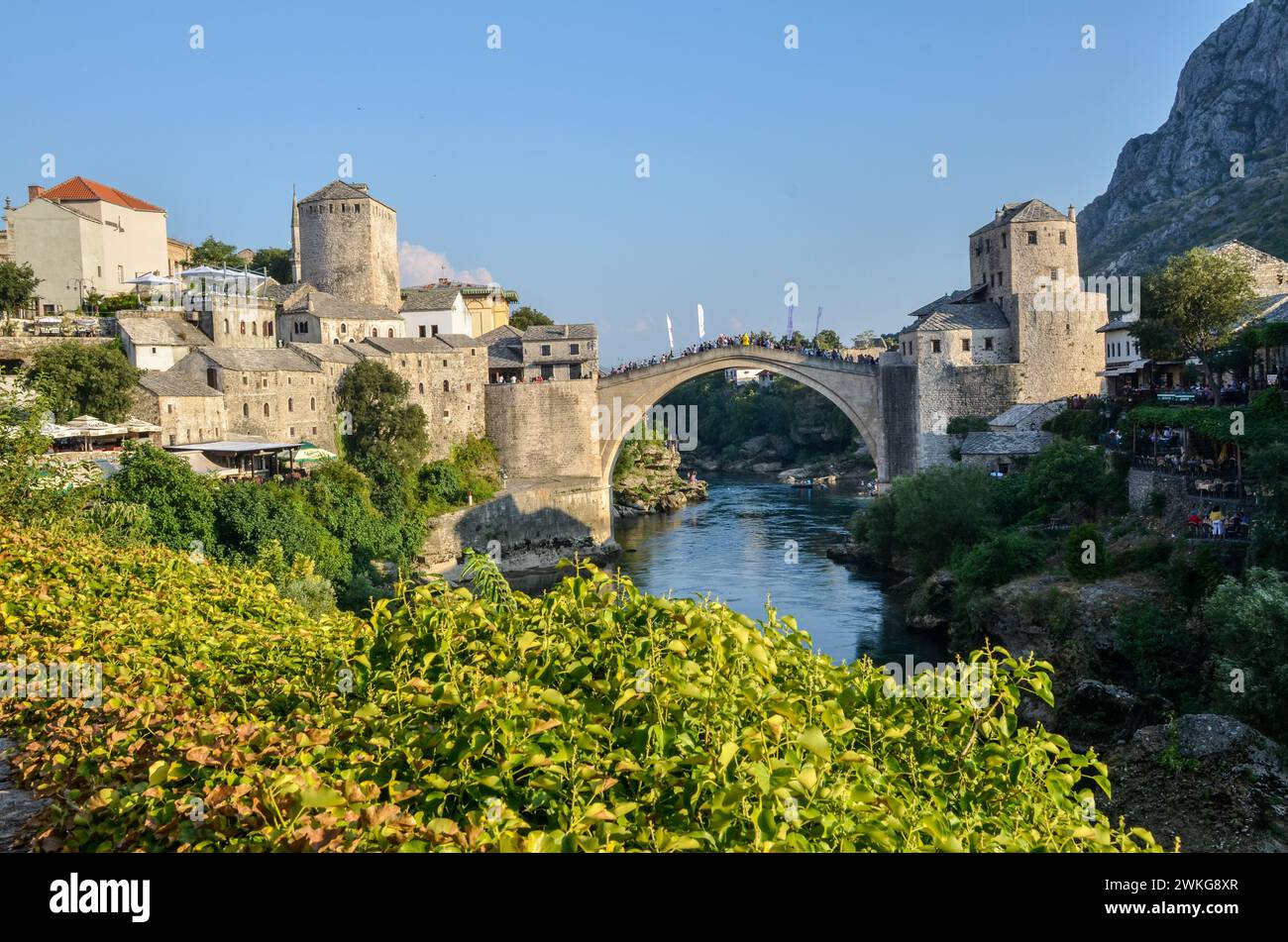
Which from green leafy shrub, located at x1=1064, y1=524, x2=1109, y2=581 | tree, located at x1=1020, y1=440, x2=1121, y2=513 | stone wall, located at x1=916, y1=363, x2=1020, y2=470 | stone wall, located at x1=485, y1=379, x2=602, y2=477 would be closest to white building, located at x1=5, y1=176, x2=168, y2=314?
stone wall, located at x1=485, y1=379, x2=602, y2=477

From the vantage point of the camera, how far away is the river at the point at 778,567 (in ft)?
86.2

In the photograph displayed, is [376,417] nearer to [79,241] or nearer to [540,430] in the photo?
[540,430]

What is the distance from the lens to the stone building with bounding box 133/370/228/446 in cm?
3075

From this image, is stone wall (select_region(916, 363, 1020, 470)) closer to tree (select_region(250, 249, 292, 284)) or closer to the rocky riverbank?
the rocky riverbank

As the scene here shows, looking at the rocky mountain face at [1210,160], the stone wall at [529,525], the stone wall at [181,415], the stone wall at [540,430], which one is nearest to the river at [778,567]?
the stone wall at [529,525]

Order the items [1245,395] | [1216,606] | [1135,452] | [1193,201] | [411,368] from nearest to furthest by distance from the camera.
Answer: [1216,606], [1245,395], [1135,452], [411,368], [1193,201]

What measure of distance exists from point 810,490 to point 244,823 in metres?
55.4

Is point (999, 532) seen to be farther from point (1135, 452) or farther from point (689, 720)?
point (689, 720)

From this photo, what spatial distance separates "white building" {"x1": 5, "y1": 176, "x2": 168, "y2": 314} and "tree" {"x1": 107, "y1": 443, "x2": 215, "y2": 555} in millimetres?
16975

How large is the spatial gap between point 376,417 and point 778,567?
13.8 m

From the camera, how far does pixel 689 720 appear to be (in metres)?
4.36

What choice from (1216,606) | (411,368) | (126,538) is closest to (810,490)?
(411,368)

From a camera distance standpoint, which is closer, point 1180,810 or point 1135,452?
point 1180,810
